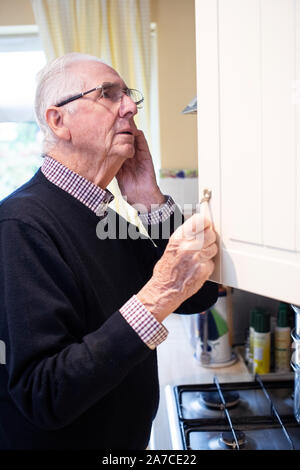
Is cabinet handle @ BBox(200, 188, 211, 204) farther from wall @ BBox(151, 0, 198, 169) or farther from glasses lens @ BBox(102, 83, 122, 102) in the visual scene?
wall @ BBox(151, 0, 198, 169)

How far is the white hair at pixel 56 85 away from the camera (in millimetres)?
959

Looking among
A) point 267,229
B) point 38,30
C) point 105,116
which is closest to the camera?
point 267,229

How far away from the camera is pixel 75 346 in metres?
0.72

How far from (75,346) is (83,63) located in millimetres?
604

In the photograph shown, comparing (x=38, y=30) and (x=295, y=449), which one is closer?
(x=295, y=449)

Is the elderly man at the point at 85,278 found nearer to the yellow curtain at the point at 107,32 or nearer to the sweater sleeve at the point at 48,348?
the sweater sleeve at the point at 48,348

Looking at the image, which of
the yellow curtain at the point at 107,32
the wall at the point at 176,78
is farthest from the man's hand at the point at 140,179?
the wall at the point at 176,78

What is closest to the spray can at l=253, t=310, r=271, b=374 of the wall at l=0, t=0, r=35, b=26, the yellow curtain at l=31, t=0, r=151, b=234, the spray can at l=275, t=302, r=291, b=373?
the spray can at l=275, t=302, r=291, b=373

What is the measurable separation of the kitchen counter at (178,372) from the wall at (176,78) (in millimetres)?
1012

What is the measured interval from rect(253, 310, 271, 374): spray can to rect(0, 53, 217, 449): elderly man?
0.51 meters

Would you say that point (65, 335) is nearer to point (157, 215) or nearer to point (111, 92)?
point (157, 215)
